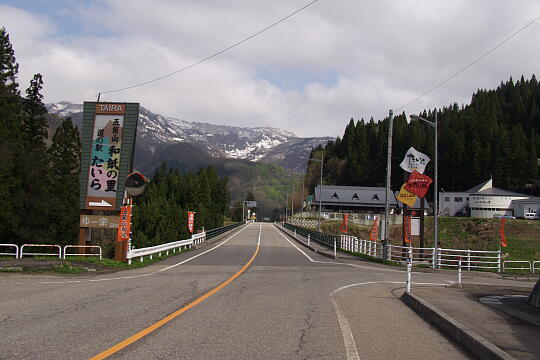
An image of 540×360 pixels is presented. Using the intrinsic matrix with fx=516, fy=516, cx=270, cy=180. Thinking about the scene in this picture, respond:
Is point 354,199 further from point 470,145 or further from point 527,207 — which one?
point 527,207

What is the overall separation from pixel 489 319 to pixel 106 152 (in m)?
21.1

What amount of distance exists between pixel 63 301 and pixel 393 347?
6.84 metres

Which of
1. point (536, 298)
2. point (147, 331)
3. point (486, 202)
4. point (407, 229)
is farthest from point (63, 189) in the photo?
point (486, 202)

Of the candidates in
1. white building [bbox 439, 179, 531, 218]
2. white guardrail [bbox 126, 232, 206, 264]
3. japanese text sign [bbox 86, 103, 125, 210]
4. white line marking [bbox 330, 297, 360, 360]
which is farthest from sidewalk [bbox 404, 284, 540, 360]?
white building [bbox 439, 179, 531, 218]

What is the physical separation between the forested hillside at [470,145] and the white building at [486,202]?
916 centimetres

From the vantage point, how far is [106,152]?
26.2 m

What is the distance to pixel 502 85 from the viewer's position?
156 meters

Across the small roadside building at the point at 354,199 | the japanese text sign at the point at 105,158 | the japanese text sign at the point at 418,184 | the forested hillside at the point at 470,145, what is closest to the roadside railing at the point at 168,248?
the japanese text sign at the point at 105,158

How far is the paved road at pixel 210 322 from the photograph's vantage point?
6.67 meters

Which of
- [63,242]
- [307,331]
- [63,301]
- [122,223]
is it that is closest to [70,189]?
[63,242]

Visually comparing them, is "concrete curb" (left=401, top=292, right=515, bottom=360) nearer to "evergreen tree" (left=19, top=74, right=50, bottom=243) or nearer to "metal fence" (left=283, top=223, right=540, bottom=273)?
"metal fence" (left=283, top=223, right=540, bottom=273)

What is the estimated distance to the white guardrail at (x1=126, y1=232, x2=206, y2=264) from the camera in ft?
75.2

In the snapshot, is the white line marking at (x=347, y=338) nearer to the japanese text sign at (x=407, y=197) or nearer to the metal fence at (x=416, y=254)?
the metal fence at (x=416, y=254)

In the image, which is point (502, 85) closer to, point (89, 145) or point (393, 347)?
point (89, 145)
